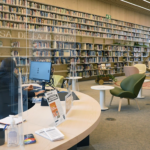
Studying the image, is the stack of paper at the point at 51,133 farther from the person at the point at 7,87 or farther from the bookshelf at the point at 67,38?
the bookshelf at the point at 67,38

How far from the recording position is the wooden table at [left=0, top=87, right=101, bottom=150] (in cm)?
118

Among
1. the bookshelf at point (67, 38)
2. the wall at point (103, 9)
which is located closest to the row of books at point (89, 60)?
the bookshelf at point (67, 38)

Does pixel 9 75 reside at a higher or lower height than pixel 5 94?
higher

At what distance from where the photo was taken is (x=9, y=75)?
7.02 ft

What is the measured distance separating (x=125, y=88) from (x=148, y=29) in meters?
11.0

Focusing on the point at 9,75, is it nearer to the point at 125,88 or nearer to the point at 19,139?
the point at 19,139

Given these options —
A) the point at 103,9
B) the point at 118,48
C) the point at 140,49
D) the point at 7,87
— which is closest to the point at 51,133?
the point at 7,87

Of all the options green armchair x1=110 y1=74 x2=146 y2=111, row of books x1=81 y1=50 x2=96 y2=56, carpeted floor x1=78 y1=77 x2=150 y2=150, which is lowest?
carpeted floor x1=78 y1=77 x2=150 y2=150

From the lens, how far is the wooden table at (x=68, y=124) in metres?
1.18

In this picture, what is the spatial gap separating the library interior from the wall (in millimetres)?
45

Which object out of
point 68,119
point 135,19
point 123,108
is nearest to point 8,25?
point 123,108

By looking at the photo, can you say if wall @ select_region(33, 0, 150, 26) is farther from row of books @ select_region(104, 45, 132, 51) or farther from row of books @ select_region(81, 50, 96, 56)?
row of books @ select_region(81, 50, 96, 56)

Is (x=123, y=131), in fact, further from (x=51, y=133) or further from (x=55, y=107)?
(x=51, y=133)

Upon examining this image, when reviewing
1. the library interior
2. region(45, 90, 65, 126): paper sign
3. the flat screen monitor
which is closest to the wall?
the library interior
